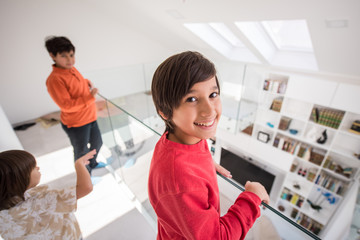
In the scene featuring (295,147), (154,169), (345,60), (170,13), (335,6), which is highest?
(170,13)

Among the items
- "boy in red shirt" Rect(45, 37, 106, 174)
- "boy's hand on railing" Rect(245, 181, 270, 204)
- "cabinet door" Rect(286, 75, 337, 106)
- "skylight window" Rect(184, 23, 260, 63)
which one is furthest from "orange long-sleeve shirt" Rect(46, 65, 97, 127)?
"cabinet door" Rect(286, 75, 337, 106)

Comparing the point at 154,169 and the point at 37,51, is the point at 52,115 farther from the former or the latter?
the point at 154,169

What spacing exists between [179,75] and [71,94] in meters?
1.38

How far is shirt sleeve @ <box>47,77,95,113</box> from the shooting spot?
1407mm

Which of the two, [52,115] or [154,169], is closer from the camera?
[154,169]

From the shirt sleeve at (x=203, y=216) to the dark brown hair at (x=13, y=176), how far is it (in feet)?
2.24

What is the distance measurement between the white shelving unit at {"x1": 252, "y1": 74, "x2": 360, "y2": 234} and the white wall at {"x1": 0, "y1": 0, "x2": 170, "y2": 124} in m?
3.99

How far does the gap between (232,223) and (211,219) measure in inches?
3.7

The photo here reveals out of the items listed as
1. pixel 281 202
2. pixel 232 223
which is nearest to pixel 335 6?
pixel 232 223

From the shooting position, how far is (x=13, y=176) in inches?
30.3

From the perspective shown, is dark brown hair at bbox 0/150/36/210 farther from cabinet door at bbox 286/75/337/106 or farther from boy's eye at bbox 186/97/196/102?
cabinet door at bbox 286/75/337/106

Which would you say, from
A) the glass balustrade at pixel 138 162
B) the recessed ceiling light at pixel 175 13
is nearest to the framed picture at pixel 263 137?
the glass balustrade at pixel 138 162

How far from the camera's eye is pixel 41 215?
2.84ft

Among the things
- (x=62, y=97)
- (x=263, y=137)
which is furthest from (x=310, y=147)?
(x=62, y=97)
